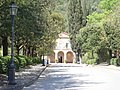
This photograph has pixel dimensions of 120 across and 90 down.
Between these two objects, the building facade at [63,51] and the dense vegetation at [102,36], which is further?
the building facade at [63,51]

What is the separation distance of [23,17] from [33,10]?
6.14 feet

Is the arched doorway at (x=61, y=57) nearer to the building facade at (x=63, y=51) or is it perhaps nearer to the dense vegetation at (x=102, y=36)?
the building facade at (x=63, y=51)

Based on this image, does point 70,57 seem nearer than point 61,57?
No

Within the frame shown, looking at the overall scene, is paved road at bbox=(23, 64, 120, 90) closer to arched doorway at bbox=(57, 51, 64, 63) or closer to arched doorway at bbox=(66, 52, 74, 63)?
arched doorway at bbox=(66, 52, 74, 63)

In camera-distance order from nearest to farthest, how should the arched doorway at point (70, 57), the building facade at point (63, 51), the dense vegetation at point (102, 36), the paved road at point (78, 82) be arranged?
the paved road at point (78, 82) → the dense vegetation at point (102, 36) → the building facade at point (63, 51) → the arched doorway at point (70, 57)

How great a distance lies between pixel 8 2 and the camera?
2322 centimetres

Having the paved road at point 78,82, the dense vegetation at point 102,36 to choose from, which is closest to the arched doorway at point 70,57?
the dense vegetation at point 102,36

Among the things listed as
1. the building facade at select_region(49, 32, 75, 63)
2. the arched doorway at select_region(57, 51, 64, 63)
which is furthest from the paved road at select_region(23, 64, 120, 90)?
the arched doorway at select_region(57, 51, 64, 63)

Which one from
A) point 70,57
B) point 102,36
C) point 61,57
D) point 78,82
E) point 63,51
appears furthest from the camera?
point 70,57

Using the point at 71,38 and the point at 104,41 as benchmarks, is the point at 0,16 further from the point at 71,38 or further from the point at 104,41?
the point at 71,38

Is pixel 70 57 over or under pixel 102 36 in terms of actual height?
under

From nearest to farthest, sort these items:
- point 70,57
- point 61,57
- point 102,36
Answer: point 102,36, point 61,57, point 70,57

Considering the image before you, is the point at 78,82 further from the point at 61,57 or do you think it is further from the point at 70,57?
the point at 70,57

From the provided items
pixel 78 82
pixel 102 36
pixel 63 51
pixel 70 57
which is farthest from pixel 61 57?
pixel 78 82
